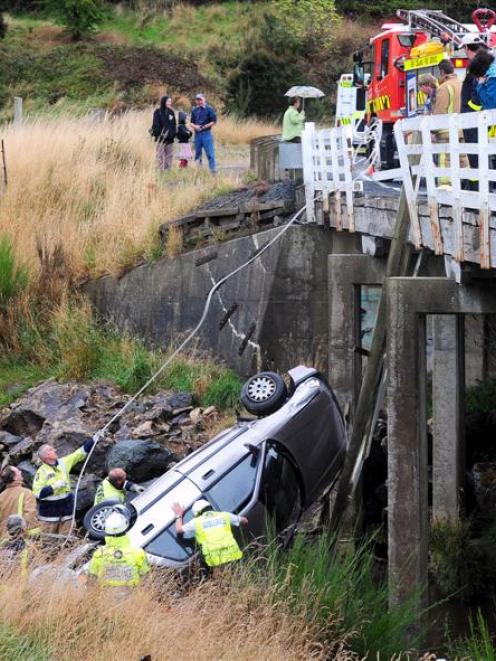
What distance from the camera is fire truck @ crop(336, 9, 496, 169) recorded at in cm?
1839

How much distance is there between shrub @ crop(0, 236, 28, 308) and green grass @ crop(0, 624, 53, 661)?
1319cm

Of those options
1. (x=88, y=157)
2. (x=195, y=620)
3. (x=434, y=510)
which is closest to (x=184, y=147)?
(x=88, y=157)

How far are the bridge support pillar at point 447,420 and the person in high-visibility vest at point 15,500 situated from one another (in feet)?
15.7

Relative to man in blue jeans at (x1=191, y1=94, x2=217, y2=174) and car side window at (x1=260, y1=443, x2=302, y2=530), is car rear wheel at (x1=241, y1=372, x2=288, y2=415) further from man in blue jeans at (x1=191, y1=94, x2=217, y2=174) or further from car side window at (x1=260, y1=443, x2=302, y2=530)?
man in blue jeans at (x1=191, y1=94, x2=217, y2=174)

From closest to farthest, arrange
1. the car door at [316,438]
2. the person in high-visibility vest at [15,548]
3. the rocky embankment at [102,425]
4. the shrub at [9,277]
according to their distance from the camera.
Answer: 1. the person in high-visibility vest at [15,548]
2. the car door at [316,438]
3. the rocky embankment at [102,425]
4. the shrub at [9,277]

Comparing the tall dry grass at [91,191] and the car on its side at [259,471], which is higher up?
the tall dry grass at [91,191]

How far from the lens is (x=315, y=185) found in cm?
1816

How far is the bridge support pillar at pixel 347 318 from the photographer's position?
53.9 feet

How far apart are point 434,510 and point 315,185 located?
5.02 meters

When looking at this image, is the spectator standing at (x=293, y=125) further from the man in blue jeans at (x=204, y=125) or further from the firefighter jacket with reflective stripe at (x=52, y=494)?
the firefighter jacket with reflective stripe at (x=52, y=494)

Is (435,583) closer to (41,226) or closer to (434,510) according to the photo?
(434,510)

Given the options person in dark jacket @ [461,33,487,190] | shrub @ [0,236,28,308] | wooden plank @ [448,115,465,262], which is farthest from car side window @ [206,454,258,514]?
shrub @ [0,236,28,308]

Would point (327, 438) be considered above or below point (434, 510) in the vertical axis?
above

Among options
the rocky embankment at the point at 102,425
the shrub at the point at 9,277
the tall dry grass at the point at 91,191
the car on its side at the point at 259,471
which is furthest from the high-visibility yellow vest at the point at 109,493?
the shrub at the point at 9,277
